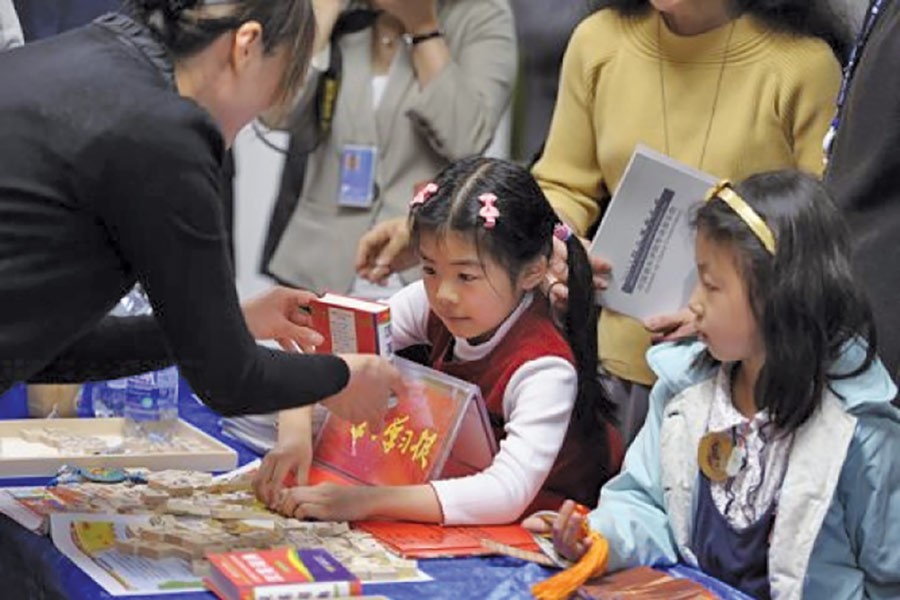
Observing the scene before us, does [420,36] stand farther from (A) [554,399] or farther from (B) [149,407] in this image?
(A) [554,399]

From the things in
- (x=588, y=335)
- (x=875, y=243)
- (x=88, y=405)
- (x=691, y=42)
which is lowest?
(x=88, y=405)

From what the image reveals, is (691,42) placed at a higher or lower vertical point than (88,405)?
higher

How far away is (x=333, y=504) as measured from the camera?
2.04m

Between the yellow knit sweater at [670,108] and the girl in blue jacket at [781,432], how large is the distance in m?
0.51

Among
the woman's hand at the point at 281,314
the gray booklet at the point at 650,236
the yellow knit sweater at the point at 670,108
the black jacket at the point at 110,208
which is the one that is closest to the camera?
the black jacket at the point at 110,208

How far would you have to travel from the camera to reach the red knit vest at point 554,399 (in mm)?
2221

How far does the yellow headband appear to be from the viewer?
193 centimetres

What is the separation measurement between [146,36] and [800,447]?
2.93 ft

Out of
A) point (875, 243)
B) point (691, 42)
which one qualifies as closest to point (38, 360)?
point (875, 243)

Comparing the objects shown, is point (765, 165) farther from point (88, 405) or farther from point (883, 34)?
point (88, 405)

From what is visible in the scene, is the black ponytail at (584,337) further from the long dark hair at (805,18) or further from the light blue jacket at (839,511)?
the long dark hair at (805,18)

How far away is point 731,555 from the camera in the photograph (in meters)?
1.97

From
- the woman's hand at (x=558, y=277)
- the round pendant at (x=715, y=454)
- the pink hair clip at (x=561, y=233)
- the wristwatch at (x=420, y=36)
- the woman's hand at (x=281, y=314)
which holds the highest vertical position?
the wristwatch at (x=420, y=36)

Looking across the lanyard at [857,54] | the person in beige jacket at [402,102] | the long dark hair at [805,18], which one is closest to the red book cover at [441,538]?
the lanyard at [857,54]
